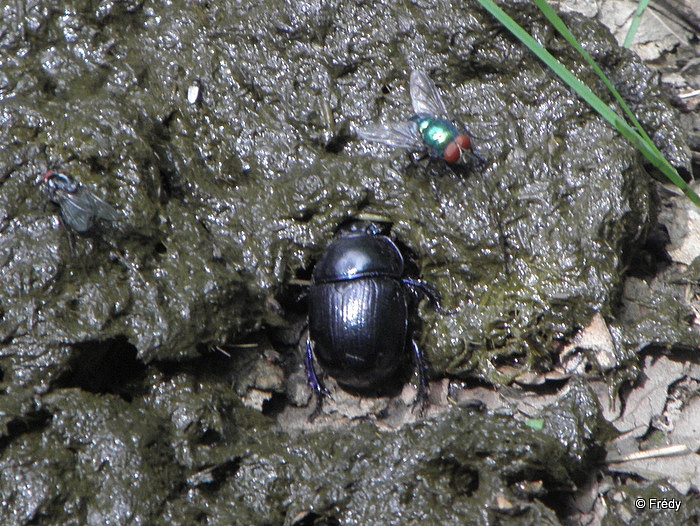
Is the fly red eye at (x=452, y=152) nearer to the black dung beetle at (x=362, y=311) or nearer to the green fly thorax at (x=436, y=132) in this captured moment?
the green fly thorax at (x=436, y=132)

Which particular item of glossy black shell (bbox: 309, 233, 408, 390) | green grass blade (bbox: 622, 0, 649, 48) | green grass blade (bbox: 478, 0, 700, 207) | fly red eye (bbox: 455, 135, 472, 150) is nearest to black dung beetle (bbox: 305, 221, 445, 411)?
glossy black shell (bbox: 309, 233, 408, 390)

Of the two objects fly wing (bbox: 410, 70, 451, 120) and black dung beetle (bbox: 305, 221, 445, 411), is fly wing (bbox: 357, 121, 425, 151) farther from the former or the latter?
black dung beetle (bbox: 305, 221, 445, 411)

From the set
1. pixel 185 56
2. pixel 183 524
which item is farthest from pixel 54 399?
pixel 185 56

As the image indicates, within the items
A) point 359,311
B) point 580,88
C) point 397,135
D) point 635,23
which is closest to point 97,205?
point 359,311

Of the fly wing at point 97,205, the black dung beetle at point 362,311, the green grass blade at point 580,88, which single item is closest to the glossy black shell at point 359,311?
the black dung beetle at point 362,311

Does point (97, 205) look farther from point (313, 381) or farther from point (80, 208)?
point (313, 381)
